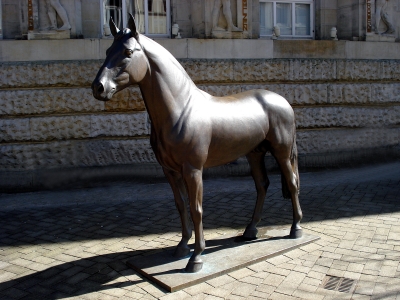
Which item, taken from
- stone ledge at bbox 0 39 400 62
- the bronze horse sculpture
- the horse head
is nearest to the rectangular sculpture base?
the bronze horse sculpture

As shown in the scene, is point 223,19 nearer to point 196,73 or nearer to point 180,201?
point 196,73

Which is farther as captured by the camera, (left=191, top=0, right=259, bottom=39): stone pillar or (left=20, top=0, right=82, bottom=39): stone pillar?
(left=191, top=0, right=259, bottom=39): stone pillar

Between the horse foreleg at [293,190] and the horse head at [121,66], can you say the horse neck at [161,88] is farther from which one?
the horse foreleg at [293,190]

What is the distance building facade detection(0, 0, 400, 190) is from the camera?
8.34 m

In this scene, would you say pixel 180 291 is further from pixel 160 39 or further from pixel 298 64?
pixel 298 64

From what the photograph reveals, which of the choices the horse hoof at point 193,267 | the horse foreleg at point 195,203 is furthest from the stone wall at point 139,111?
the horse hoof at point 193,267

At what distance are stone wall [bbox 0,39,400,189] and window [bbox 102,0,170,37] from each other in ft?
4.27

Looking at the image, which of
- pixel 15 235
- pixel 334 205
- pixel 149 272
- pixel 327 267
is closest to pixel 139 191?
pixel 15 235

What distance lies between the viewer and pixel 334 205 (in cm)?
675

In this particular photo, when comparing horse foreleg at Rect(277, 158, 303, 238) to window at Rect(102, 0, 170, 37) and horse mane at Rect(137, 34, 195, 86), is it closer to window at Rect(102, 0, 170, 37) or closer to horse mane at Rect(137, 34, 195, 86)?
horse mane at Rect(137, 34, 195, 86)

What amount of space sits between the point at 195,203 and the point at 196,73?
5.24 metres

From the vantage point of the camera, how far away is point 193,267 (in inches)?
161

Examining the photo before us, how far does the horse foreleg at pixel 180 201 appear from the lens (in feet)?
14.5

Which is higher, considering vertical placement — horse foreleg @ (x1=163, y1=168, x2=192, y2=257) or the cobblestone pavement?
horse foreleg @ (x1=163, y1=168, x2=192, y2=257)
